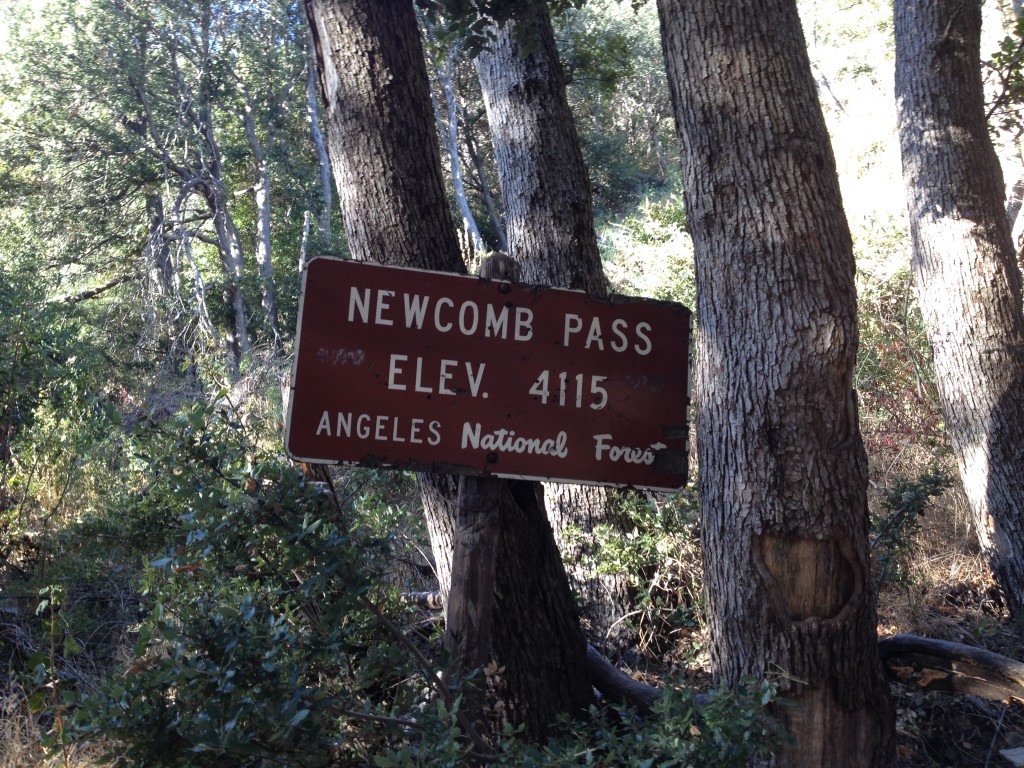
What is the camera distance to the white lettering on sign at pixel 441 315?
8.63 feet

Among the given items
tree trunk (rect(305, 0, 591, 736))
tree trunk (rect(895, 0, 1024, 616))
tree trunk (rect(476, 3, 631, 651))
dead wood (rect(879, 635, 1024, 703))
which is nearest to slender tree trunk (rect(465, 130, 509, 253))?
tree trunk (rect(895, 0, 1024, 616))

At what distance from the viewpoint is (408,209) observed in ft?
11.2

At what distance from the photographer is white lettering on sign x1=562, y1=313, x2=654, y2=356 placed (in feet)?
8.92

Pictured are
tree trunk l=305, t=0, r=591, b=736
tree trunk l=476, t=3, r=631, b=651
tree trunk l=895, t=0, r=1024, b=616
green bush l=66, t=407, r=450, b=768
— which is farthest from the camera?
tree trunk l=895, t=0, r=1024, b=616

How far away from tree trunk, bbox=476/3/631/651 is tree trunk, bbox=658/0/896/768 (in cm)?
203

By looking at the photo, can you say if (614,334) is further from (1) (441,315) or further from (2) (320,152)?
(2) (320,152)

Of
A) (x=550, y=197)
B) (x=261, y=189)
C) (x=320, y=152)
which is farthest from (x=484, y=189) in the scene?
(x=550, y=197)

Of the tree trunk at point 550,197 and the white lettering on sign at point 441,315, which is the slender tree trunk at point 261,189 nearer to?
the tree trunk at point 550,197

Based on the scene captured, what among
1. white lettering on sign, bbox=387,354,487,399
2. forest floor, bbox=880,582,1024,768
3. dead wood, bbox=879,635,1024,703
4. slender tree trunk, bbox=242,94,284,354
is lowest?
forest floor, bbox=880,582,1024,768

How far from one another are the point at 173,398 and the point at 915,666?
29.5 feet

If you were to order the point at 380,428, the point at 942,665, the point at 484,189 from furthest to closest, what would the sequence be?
the point at 484,189 < the point at 942,665 < the point at 380,428

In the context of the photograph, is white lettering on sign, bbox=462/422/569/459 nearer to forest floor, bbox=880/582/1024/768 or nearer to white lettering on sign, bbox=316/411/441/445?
white lettering on sign, bbox=316/411/441/445

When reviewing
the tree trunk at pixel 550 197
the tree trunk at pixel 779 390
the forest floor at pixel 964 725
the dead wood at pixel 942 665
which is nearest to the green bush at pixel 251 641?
the tree trunk at pixel 779 390

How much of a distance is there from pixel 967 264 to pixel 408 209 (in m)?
3.50
